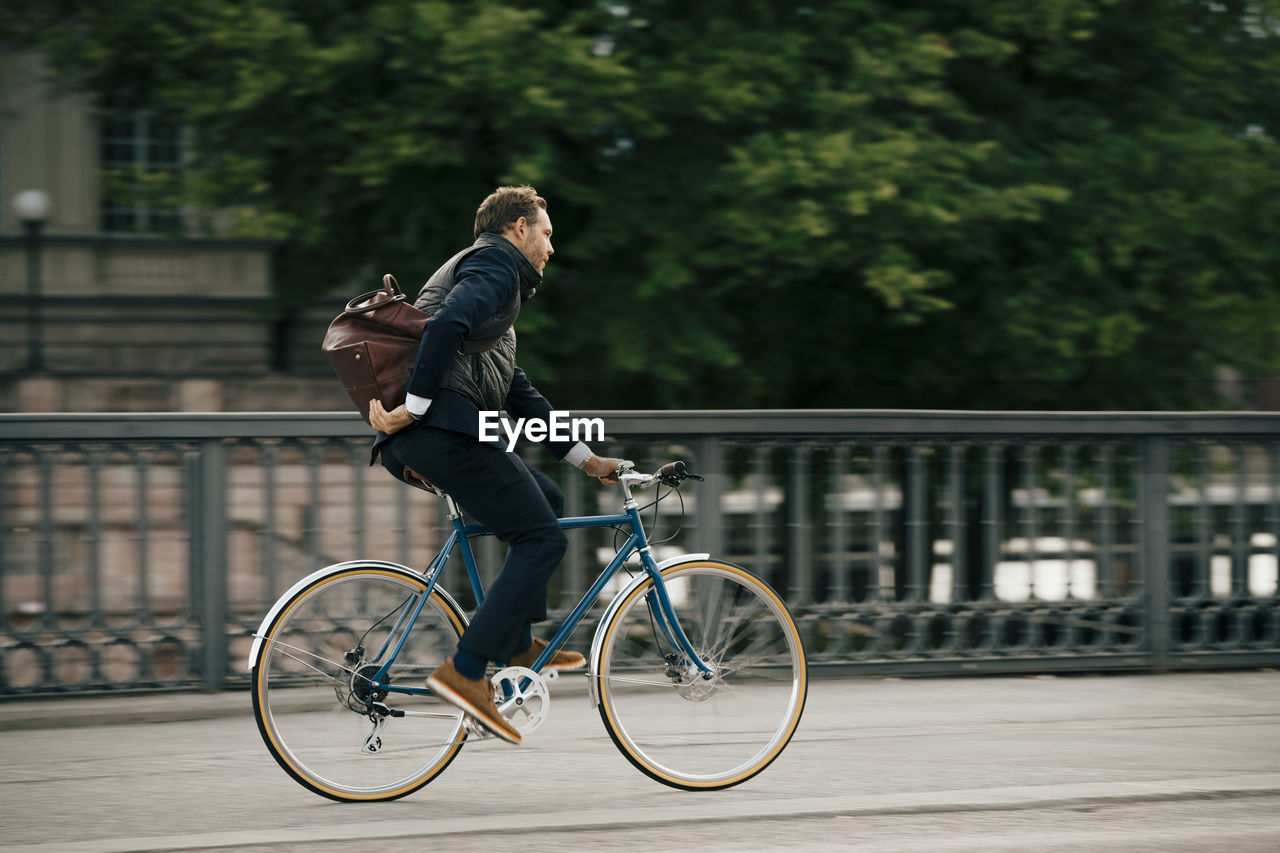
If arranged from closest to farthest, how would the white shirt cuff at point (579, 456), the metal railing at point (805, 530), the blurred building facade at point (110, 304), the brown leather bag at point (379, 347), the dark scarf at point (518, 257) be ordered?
the brown leather bag at point (379, 347) < the dark scarf at point (518, 257) < the white shirt cuff at point (579, 456) < the metal railing at point (805, 530) < the blurred building facade at point (110, 304)

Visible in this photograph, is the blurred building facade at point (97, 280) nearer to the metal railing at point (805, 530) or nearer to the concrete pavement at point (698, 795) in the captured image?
the metal railing at point (805, 530)

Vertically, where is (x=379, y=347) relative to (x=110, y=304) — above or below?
below

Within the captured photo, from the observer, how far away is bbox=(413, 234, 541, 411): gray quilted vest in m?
4.71

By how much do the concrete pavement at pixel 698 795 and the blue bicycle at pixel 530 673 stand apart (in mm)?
147

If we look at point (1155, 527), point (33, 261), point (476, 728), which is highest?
point (33, 261)

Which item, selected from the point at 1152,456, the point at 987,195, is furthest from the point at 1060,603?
the point at 987,195

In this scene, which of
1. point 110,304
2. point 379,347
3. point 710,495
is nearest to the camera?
point 379,347

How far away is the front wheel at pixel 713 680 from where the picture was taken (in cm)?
503

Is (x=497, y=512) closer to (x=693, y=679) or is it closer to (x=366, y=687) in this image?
(x=366, y=687)

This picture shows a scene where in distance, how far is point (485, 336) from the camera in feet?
15.4

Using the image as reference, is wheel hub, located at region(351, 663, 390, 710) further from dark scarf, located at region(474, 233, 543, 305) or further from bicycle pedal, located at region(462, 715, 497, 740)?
dark scarf, located at region(474, 233, 543, 305)

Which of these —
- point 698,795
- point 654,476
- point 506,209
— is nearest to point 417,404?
point 506,209

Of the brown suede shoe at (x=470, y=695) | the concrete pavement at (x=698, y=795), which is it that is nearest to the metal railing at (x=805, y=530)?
the concrete pavement at (x=698, y=795)

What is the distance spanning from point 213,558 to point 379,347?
8.79 ft
